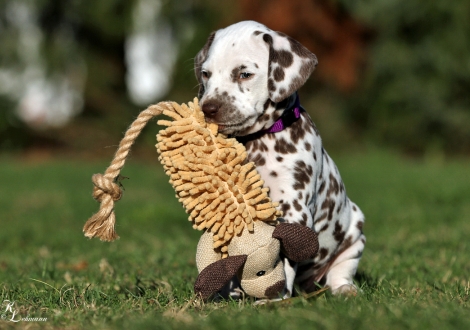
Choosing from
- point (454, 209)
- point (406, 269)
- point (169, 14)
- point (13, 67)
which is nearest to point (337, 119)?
point (169, 14)

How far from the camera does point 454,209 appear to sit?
10.4 m

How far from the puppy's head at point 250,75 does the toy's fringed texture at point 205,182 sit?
6.7 inches

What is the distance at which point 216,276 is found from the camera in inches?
142

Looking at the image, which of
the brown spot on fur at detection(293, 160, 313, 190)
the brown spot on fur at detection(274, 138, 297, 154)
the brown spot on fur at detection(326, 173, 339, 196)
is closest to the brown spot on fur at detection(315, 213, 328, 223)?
the brown spot on fur at detection(326, 173, 339, 196)

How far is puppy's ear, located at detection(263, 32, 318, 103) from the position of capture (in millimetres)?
4090

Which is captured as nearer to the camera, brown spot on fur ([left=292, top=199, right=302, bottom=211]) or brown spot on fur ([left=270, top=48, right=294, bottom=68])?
brown spot on fur ([left=292, top=199, right=302, bottom=211])

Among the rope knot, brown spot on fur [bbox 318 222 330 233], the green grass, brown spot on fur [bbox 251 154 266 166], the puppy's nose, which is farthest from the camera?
brown spot on fur [bbox 318 222 330 233]

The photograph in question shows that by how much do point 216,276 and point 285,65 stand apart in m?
1.39

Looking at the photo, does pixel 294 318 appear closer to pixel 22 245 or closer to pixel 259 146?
pixel 259 146

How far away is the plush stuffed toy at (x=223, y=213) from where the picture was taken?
12.1 feet

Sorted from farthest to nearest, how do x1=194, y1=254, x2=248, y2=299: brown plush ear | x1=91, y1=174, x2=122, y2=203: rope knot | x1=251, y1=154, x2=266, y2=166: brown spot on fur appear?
x1=251, y1=154, x2=266, y2=166: brown spot on fur, x1=91, y1=174, x2=122, y2=203: rope knot, x1=194, y1=254, x2=248, y2=299: brown plush ear

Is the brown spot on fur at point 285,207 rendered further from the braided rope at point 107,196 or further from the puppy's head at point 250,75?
the braided rope at point 107,196

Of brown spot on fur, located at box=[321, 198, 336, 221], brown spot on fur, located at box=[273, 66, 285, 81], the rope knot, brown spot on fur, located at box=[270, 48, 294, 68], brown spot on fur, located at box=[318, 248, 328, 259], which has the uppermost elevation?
brown spot on fur, located at box=[270, 48, 294, 68]

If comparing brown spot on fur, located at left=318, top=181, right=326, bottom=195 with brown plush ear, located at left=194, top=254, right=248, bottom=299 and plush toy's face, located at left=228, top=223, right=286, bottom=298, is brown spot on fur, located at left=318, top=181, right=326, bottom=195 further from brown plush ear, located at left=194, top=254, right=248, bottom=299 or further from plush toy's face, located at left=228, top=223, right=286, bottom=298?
brown plush ear, located at left=194, top=254, right=248, bottom=299
